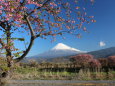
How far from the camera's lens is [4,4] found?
27.8 ft

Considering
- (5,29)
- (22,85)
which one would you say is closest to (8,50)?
(5,29)

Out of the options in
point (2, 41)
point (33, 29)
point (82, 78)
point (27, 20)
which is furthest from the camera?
point (82, 78)

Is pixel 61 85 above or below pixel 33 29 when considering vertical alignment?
below

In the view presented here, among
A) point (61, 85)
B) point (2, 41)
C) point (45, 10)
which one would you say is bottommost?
point (61, 85)

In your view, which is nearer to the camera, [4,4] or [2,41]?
[4,4]

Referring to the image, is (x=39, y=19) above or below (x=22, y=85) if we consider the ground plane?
above

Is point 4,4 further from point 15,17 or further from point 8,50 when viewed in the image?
point 8,50

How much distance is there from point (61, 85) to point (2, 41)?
5.39 m

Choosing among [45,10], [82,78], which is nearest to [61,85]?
[82,78]

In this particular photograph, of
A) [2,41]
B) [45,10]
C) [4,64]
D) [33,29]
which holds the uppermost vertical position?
[45,10]

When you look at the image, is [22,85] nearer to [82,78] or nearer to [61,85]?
[61,85]

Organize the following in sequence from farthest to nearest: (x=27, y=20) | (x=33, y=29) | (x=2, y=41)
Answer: (x=33, y=29) → (x=27, y=20) → (x=2, y=41)

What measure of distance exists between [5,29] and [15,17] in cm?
176

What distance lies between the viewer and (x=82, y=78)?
17.0 meters
